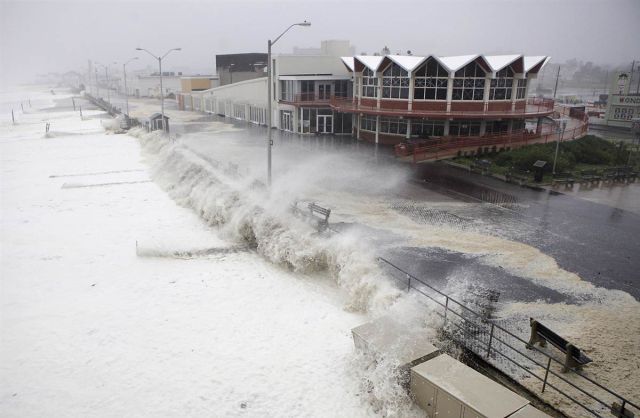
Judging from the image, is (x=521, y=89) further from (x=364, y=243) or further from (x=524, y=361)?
(x=524, y=361)

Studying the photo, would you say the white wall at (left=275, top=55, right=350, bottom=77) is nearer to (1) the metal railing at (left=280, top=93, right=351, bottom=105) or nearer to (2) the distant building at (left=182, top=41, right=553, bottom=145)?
(2) the distant building at (left=182, top=41, right=553, bottom=145)

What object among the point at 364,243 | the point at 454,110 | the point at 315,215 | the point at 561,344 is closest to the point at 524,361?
the point at 561,344

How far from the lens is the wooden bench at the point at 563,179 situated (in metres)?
24.4

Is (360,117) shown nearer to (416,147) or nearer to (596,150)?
(416,147)

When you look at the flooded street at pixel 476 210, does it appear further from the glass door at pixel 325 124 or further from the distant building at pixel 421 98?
the glass door at pixel 325 124

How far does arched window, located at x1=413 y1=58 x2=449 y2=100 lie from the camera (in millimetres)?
32969

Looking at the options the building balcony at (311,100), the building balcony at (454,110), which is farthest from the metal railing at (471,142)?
the building balcony at (311,100)

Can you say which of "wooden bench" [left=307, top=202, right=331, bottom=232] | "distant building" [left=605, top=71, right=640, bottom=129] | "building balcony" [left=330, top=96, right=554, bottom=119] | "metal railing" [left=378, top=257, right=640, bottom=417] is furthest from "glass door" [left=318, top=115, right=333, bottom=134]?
"metal railing" [left=378, top=257, right=640, bottom=417]

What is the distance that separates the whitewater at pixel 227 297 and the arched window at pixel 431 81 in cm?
1058

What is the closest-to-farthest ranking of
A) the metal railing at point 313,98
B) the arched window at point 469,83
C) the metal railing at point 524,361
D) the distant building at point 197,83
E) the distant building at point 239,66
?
the metal railing at point 524,361 → the arched window at point 469,83 → the metal railing at point 313,98 → the distant building at point 239,66 → the distant building at point 197,83

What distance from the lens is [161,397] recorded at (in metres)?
9.86

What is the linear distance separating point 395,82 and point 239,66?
1685 inches

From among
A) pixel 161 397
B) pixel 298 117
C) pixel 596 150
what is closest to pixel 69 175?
pixel 298 117

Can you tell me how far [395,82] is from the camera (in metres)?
34.8
